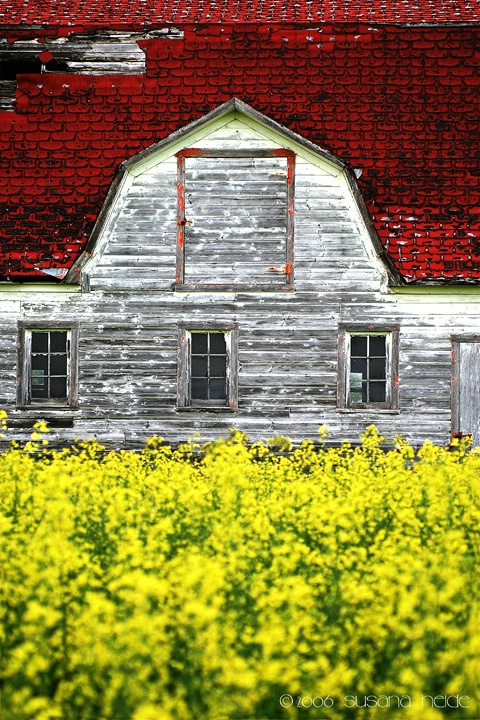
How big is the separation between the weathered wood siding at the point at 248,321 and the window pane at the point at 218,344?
0.28 meters

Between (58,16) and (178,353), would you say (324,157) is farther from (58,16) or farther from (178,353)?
(58,16)

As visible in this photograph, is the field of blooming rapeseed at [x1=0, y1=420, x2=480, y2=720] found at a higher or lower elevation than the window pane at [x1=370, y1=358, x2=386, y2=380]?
lower

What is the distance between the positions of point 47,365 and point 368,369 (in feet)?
16.2

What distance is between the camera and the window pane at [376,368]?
14328 millimetres

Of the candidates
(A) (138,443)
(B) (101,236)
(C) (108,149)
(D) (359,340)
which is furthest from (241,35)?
(A) (138,443)

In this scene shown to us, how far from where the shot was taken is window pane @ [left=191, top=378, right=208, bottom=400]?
A: 47.5 ft

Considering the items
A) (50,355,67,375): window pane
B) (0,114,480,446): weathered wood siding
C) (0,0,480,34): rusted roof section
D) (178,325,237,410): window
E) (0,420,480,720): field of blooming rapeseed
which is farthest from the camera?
(0,0,480,34): rusted roof section

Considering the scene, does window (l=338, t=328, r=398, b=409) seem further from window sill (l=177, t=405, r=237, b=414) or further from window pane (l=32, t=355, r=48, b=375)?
window pane (l=32, t=355, r=48, b=375)

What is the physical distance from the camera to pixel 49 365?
571 inches

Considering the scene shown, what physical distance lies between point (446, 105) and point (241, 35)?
361cm

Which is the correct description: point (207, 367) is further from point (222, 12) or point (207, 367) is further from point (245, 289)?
point (222, 12)

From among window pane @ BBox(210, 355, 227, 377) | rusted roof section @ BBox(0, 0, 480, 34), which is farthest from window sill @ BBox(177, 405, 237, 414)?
rusted roof section @ BBox(0, 0, 480, 34)

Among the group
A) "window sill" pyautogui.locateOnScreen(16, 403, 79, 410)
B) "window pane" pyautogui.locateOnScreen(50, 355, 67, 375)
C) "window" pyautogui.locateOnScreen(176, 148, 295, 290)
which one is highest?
"window" pyautogui.locateOnScreen(176, 148, 295, 290)

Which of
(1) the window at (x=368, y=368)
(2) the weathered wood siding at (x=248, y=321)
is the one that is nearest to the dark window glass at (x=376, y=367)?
(1) the window at (x=368, y=368)
